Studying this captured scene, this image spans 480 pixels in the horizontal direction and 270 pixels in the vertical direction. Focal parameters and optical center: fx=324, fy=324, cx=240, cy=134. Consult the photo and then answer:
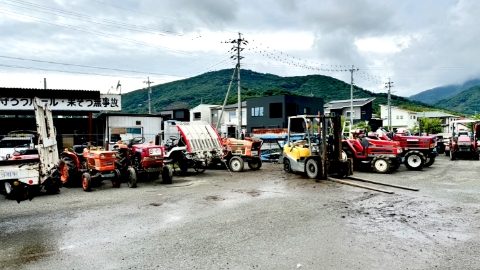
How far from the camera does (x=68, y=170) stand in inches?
396

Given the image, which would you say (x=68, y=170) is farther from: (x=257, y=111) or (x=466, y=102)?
(x=466, y=102)

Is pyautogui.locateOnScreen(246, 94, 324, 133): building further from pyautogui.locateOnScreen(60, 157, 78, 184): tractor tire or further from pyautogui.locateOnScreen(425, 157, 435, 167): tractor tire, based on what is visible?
pyautogui.locateOnScreen(60, 157, 78, 184): tractor tire

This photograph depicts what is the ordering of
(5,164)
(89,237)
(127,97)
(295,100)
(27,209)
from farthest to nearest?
1. (127,97)
2. (295,100)
3. (5,164)
4. (27,209)
5. (89,237)

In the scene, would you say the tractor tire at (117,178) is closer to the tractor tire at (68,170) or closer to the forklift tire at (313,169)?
the tractor tire at (68,170)

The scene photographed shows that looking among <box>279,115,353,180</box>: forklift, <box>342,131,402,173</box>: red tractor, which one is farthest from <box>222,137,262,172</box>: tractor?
<box>342,131,402,173</box>: red tractor

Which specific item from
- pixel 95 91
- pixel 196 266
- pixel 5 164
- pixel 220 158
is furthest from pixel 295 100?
pixel 196 266

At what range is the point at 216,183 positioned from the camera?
1085 centimetres

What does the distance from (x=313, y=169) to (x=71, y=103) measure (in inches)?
628

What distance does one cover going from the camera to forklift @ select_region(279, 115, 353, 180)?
444 inches

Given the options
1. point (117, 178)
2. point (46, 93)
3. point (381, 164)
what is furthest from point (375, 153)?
point (46, 93)

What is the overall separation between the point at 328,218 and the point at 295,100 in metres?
35.0

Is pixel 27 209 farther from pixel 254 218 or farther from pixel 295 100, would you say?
pixel 295 100

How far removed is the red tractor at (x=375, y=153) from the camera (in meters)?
12.7

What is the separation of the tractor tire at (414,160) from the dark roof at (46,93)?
1773cm
